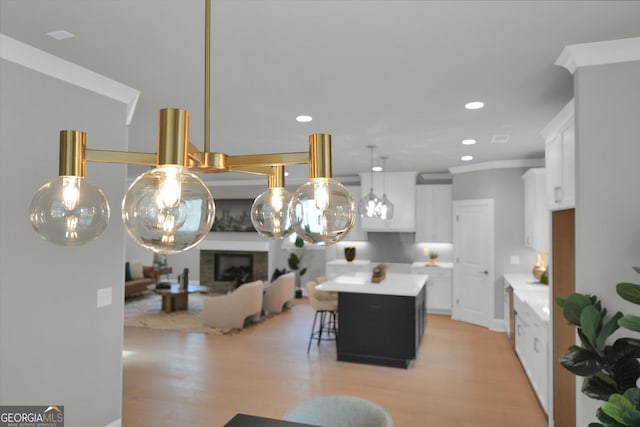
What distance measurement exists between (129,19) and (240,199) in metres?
8.13

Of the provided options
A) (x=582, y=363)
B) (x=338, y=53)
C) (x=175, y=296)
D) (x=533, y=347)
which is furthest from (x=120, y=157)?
(x=175, y=296)

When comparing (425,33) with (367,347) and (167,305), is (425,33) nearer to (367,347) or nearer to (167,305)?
(367,347)

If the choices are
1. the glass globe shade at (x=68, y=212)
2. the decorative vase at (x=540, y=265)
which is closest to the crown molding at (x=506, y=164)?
the decorative vase at (x=540, y=265)

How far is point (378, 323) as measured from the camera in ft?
16.8

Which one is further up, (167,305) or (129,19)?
(129,19)

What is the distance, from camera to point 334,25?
2.26 meters

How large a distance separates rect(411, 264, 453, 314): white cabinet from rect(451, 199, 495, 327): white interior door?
26 cm

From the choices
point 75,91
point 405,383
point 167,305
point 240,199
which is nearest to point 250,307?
point 167,305

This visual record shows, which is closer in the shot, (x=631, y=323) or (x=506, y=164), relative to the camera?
(x=631, y=323)

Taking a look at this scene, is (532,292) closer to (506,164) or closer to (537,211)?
(537,211)

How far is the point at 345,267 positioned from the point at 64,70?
6.77m

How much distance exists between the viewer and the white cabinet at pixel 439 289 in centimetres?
795

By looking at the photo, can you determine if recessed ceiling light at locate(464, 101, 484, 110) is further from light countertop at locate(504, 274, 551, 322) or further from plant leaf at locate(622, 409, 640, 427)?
plant leaf at locate(622, 409, 640, 427)

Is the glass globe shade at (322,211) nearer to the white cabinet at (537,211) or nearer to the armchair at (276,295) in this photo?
the white cabinet at (537,211)
